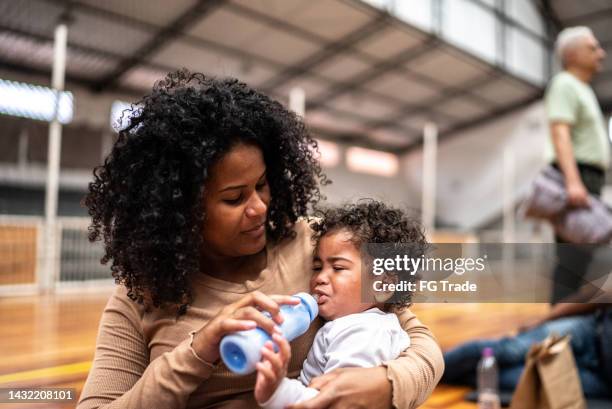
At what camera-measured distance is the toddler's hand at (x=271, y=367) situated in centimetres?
53

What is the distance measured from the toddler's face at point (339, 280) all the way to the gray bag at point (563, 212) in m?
1.12

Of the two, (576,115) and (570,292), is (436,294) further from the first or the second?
(576,115)

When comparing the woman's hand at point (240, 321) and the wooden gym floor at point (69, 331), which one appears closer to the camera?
the woman's hand at point (240, 321)

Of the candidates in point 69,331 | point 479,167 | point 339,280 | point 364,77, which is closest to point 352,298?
point 339,280

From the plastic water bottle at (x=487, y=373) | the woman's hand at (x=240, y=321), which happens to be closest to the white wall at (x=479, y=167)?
the plastic water bottle at (x=487, y=373)

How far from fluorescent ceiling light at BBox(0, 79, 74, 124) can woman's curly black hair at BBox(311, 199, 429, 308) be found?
332 cm

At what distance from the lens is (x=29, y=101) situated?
3.92 metres

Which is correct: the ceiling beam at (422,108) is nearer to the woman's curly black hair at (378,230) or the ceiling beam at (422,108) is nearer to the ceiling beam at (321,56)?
the ceiling beam at (321,56)

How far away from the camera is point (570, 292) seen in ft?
2.85

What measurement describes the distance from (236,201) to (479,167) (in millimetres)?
12093

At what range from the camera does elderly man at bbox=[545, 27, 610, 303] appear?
167 cm

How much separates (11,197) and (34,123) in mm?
2783

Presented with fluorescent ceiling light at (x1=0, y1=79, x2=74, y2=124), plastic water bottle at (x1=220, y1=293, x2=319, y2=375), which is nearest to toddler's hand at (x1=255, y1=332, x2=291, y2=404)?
plastic water bottle at (x1=220, y1=293, x2=319, y2=375)

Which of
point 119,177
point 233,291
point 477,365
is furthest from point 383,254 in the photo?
point 477,365
